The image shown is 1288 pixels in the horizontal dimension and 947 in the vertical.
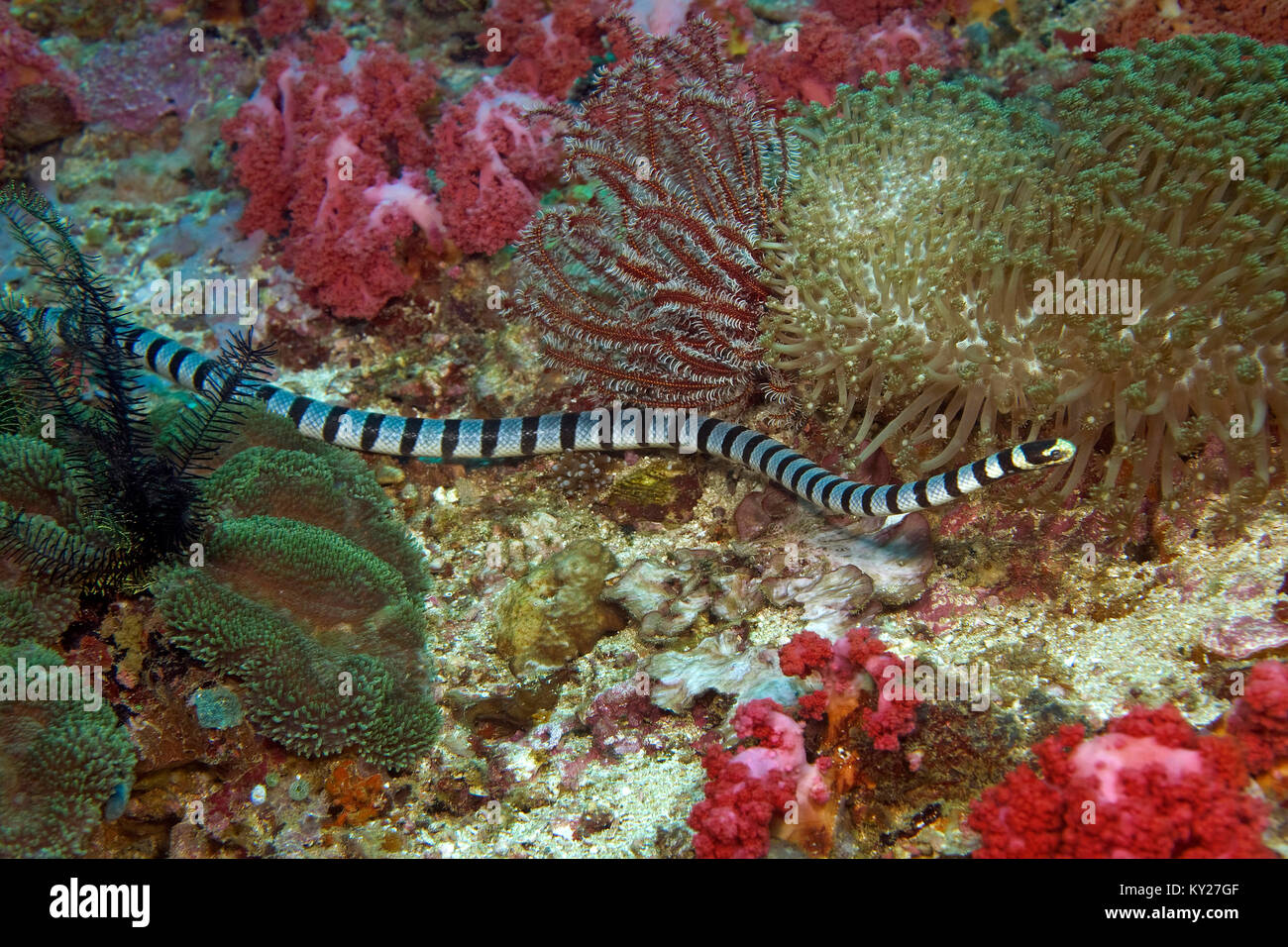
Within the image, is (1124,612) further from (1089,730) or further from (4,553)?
(4,553)

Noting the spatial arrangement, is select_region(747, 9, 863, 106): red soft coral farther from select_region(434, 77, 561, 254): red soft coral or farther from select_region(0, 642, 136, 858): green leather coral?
select_region(0, 642, 136, 858): green leather coral

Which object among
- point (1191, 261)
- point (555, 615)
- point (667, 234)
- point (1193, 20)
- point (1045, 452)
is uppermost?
point (1193, 20)

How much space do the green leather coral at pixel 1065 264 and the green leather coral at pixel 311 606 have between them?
2063mm

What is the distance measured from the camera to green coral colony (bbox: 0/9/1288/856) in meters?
2.68

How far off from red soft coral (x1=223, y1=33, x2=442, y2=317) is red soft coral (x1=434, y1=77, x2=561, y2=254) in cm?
25

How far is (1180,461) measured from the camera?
9.46 ft

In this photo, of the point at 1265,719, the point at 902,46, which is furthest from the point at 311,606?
the point at 902,46

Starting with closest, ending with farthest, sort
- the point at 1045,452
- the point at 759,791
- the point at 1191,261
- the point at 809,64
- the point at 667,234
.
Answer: the point at 759,791 → the point at 1045,452 → the point at 1191,261 → the point at 667,234 → the point at 809,64

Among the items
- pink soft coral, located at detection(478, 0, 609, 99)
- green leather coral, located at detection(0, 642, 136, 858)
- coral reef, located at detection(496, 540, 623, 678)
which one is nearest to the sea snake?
coral reef, located at detection(496, 540, 623, 678)

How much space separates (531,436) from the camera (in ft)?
15.3

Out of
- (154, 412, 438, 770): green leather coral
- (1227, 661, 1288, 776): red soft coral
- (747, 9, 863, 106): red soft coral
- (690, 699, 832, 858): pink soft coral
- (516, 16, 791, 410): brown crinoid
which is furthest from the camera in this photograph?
(747, 9, 863, 106): red soft coral

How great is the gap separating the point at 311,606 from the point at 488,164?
321 centimetres

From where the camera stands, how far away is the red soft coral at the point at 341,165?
503 centimetres

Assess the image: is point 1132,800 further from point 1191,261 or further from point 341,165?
point 341,165
